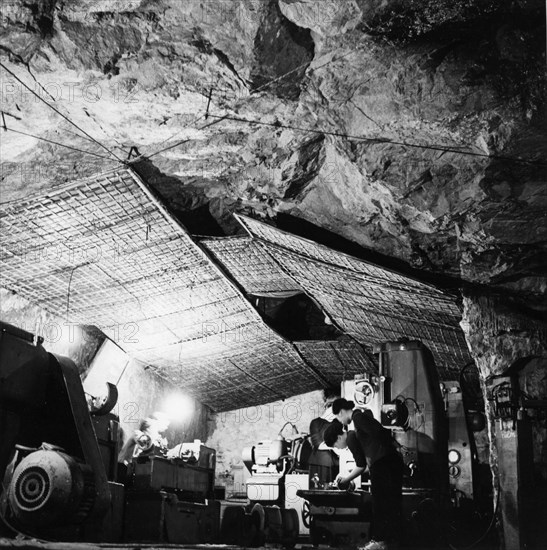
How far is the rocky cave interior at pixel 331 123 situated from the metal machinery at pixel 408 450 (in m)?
1.20

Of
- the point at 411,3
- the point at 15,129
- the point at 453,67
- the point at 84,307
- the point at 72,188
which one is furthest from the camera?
the point at 84,307

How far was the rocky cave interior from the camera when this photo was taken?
4.51 meters

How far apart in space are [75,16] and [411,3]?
238cm

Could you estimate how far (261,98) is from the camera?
528cm

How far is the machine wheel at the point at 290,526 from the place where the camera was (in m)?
9.64

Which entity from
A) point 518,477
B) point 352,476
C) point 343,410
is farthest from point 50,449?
point 518,477

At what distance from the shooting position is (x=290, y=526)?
9.79 metres

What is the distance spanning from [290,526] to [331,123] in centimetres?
679

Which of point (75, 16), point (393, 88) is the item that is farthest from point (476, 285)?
point (75, 16)

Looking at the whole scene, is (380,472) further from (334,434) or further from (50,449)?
(50,449)

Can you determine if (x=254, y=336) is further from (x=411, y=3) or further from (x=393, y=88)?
(x=411, y=3)

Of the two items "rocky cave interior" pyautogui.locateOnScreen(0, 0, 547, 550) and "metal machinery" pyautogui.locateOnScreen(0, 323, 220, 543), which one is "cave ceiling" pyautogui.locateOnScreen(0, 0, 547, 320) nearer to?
"rocky cave interior" pyautogui.locateOnScreen(0, 0, 547, 550)

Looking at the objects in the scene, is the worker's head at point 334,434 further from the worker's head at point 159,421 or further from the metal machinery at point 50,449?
the worker's head at point 159,421

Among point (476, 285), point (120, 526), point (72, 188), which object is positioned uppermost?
point (72, 188)
